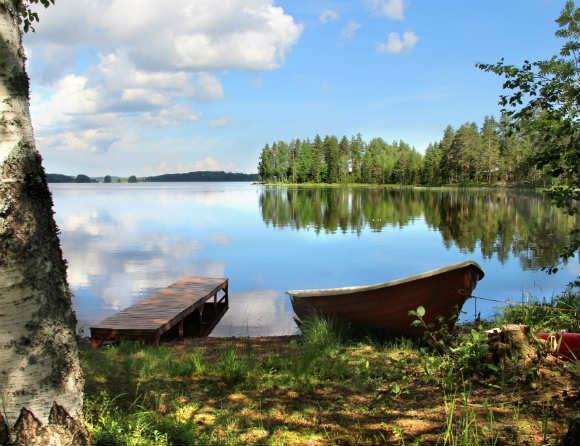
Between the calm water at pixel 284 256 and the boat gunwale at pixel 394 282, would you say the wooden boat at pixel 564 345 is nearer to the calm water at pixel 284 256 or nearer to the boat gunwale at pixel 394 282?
the boat gunwale at pixel 394 282

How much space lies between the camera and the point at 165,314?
930 cm

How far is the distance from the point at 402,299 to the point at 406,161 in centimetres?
11409

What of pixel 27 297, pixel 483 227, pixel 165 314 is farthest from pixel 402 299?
pixel 483 227

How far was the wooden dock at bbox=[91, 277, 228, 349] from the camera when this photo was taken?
8.22 m

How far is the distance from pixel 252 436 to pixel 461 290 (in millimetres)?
4162

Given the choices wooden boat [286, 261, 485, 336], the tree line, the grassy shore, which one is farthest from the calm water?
the tree line

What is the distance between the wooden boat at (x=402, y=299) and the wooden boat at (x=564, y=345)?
154cm

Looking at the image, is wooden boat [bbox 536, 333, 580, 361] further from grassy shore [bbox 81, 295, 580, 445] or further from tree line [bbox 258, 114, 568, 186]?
tree line [bbox 258, 114, 568, 186]

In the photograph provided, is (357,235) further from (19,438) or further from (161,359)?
(19,438)

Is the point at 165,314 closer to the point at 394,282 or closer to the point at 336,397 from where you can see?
the point at 394,282

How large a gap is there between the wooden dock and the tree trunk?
5269 millimetres

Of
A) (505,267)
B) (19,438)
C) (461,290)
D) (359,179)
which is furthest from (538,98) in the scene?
(359,179)

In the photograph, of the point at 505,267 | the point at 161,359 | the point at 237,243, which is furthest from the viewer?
the point at 237,243

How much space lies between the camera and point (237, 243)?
26.7 meters
